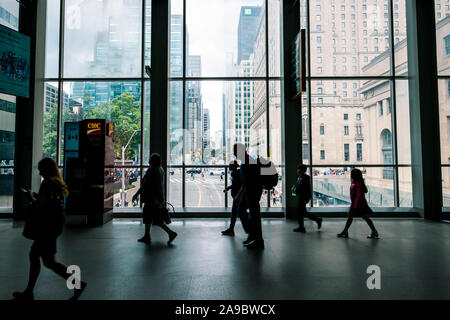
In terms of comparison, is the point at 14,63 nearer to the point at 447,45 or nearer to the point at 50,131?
the point at 50,131

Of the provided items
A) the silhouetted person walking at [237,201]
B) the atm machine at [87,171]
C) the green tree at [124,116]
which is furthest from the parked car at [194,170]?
the silhouetted person walking at [237,201]

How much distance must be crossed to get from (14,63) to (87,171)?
3.35 metres

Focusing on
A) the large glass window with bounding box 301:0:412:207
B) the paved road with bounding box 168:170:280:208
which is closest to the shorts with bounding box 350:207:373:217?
the large glass window with bounding box 301:0:412:207

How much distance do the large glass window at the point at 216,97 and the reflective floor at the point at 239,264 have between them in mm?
2291

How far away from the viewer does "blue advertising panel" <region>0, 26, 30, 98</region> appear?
5961 mm

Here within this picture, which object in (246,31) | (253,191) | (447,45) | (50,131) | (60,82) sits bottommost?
(253,191)

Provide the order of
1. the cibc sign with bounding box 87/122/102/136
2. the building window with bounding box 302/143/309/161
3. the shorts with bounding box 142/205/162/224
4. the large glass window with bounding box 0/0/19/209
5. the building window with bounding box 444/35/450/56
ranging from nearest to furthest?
the shorts with bounding box 142/205/162/224
the cibc sign with bounding box 87/122/102/136
the large glass window with bounding box 0/0/19/209
the building window with bounding box 444/35/450/56
the building window with bounding box 302/143/309/161

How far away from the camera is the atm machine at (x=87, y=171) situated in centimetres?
602

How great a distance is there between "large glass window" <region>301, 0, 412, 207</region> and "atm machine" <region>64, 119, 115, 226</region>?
5.66 m

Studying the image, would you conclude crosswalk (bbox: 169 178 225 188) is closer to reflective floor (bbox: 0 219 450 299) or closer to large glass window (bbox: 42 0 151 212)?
large glass window (bbox: 42 0 151 212)

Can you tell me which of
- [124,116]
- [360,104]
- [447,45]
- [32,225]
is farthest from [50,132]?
[447,45]

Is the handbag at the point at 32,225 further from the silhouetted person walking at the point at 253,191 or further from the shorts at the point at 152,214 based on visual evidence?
the silhouetted person walking at the point at 253,191

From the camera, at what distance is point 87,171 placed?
20.2ft

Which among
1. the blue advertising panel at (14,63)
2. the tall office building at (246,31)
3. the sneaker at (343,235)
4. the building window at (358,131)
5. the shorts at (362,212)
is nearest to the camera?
the shorts at (362,212)
